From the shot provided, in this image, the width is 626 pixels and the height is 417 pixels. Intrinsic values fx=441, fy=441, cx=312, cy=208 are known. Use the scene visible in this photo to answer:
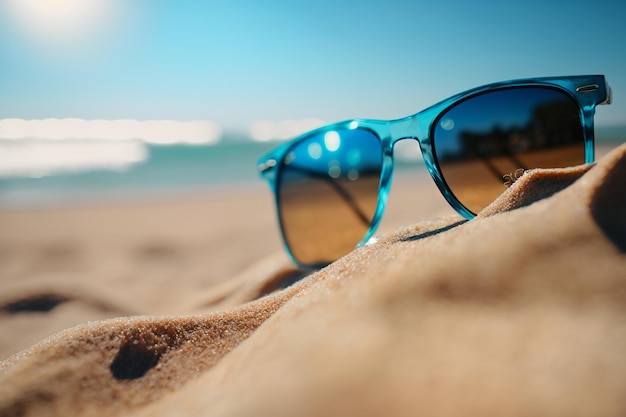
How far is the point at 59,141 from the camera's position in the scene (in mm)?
19625

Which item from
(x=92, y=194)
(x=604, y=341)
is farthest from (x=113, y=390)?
(x=92, y=194)

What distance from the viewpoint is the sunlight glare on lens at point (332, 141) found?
2.17m

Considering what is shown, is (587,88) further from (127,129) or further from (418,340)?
(127,129)

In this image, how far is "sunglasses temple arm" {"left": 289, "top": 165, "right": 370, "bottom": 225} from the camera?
2107mm

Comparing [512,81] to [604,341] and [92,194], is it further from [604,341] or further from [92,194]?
[92,194]

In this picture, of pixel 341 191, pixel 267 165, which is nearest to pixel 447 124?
pixel 341 191

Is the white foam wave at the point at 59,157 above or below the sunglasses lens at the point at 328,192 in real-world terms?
above

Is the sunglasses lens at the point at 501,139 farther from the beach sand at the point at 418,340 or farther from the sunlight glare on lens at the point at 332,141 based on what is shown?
the sunlight glare on lens at the point at 332,141

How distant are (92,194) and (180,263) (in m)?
6.61

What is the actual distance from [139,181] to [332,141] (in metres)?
9.70

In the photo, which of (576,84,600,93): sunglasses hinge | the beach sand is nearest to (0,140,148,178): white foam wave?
the beach sand

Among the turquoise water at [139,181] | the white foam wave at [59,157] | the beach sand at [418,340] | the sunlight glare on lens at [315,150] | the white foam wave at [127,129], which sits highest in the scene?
the white foam wave at [127,129]

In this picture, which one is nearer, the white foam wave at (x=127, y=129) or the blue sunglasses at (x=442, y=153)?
the blue sunglasses at (x=442, y=153)

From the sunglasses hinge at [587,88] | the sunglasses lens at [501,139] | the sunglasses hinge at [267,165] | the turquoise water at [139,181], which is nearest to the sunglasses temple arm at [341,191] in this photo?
the sunglasses hinge at [267,165]
